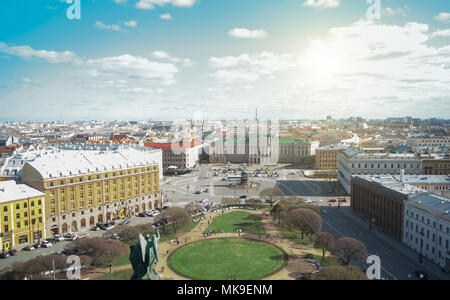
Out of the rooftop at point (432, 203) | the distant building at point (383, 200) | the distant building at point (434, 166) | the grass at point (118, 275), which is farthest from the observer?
the distant building at point (434, 166)

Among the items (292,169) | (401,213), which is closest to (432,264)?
(401,213)

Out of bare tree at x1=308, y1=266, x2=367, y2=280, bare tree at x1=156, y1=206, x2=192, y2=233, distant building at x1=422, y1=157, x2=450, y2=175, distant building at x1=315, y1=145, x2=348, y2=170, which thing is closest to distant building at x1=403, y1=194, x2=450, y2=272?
bare tree at x1=308, y1=266, x2=367, y2=280

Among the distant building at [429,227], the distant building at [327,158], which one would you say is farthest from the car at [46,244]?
the distant building at [327,158]

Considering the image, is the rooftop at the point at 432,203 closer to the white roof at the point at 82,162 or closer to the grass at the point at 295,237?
the grass at the point at 295,237

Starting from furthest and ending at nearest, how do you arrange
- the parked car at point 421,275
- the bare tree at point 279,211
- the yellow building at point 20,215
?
the bare tree at point 279,211 < the yellow building at point 20,215 < the parked car at point 421,275

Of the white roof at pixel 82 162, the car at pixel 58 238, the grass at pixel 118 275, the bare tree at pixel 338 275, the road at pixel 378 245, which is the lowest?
the car at pixel 58 238

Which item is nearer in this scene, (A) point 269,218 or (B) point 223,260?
(B) point 223,260
